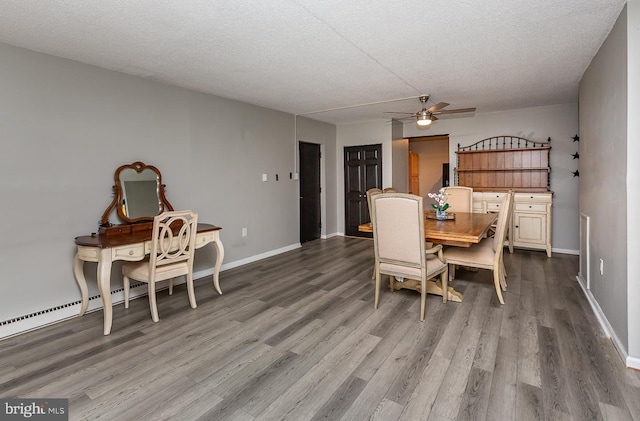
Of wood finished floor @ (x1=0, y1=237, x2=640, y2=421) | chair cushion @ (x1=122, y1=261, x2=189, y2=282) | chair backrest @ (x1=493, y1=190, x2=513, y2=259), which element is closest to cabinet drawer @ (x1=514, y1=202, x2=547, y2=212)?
wood finished floor @ (x1=0, y1=237, x2=640, y2=421)

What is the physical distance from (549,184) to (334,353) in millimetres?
4919

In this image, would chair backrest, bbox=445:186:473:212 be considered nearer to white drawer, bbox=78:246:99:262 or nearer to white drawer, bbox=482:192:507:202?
white drawer, bbox=482:192:507:202

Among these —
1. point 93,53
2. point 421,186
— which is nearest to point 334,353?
point 93,53

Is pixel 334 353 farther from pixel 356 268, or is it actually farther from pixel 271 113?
pixel 271 113

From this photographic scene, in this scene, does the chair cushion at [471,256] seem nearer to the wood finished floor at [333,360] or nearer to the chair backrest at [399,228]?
the wood finished floor at [333,360]

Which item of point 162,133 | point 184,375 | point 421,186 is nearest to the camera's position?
point 184,375

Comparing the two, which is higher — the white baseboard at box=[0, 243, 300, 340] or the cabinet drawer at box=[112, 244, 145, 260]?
the cabinet drawer at box=[112, 244, 145, 260]

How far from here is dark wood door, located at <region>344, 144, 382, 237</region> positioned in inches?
260

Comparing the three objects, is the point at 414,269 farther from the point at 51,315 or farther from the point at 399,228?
the point at 51,315

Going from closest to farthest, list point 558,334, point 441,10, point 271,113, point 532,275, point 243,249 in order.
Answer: point 441,10 < point 558,334 < point 532,275 < point 243,249 < point 271,113

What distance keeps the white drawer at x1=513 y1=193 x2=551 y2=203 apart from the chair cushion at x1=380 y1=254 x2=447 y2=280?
2952mm

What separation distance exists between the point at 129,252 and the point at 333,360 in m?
1.95

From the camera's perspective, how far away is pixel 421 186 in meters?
9.55

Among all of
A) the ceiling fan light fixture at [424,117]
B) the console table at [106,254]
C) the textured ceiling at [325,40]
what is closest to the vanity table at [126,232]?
the console table at [106,254]
